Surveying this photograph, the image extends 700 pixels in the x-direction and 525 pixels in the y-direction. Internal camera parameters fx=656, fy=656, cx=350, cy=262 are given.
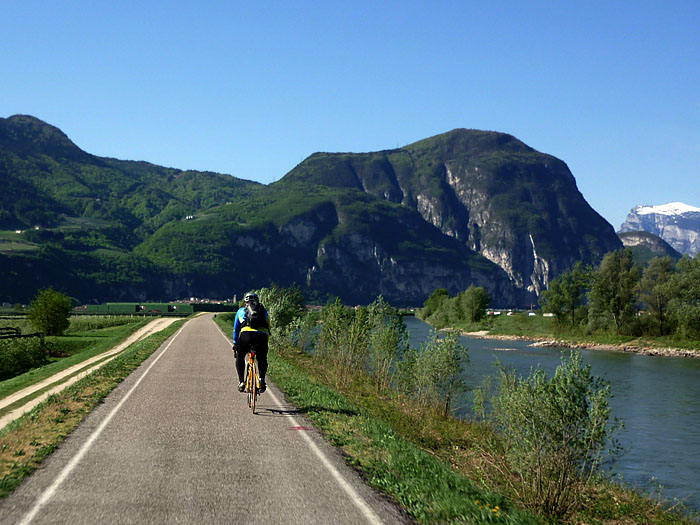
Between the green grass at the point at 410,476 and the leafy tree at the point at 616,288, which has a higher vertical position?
the leafy tree at the point at 616,288

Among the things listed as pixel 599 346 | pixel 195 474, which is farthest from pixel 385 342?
pixel 599 346

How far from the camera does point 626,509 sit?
37.1ft

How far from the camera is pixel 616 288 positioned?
80.3m

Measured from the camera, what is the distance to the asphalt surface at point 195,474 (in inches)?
266

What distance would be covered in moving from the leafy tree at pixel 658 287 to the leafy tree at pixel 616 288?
4.73 feet

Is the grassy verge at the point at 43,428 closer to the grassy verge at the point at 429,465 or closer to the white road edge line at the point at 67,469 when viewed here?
the white road edge line at the point at 67,469

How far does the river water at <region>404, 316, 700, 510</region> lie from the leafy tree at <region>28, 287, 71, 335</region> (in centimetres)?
→ 3870

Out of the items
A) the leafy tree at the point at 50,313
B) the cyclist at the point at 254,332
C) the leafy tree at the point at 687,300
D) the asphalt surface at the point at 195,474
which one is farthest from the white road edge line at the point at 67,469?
the leafy tree at the point at 687,300

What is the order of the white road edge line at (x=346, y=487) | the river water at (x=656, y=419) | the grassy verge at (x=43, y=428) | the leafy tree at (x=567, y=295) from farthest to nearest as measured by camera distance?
the leafy tree at (x=567, y=295)
the river water at (x=656, y=419)
the grassy verge at (x=43, y=428)
the white road edge line at (x=346, y=487)

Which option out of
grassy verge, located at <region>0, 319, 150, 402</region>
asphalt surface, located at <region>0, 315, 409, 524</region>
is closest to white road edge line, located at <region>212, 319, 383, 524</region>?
asphalt surface, located at <region>0, 315, 409, 524</region>

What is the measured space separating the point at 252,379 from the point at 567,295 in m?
85.1

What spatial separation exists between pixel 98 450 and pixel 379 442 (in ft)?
14.1

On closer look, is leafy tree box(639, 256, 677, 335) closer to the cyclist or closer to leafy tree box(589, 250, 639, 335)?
leafy tree box(589, 250, 639, 335)

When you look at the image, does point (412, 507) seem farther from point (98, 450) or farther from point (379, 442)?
point (98, 450)
